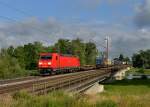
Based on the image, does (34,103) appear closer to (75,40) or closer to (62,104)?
(62,104)

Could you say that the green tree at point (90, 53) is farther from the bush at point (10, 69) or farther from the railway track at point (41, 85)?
the railway track at point (41, 85)

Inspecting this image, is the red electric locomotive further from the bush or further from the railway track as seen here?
the railway track

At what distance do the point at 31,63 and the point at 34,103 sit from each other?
127445mm

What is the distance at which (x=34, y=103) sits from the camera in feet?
65.6

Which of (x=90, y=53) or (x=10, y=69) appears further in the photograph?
(x=90, y=53)

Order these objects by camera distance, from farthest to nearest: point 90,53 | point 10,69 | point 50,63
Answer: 1. point 90,53
2. point 10,69
3. point 50,63

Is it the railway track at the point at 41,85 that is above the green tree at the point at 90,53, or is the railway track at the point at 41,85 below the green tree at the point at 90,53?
below

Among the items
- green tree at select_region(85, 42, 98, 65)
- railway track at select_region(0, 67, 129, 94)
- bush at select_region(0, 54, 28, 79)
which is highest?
green tree at select_region(85, 42, 98, 65)

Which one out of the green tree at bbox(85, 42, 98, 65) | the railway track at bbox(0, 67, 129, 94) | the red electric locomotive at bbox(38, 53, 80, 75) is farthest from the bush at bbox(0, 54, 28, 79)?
the green tree at bbox(85, 42, 98, 65)

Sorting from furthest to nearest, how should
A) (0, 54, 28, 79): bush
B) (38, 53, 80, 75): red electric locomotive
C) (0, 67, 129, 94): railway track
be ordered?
(38, 53, 80, 75): red electric locomotive < (0, 54, 28, 79): bush < (0, 67, 129, 94): railway track

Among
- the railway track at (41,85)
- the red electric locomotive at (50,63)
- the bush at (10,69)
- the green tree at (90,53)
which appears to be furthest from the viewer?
the green tree at (90,53)

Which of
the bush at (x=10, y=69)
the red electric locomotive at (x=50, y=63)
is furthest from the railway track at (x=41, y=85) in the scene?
the bush at (x=10, y=69)

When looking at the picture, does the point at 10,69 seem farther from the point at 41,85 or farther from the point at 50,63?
the point at 41,85

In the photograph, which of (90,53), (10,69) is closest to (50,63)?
(10,69)
